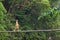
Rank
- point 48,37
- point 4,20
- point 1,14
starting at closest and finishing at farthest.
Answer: point 1,14 < point 4,20 < point 48,37

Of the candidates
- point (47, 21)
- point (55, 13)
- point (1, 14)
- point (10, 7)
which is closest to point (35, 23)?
point (47, 21)

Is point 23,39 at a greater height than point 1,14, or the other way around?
point 1,14

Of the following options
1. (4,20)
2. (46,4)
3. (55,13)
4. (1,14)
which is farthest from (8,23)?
(55,13)

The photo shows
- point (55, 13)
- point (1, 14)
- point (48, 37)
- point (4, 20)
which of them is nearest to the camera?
point (55, 13)

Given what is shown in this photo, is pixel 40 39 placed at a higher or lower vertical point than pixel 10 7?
lower

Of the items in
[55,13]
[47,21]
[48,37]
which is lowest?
[48,37]

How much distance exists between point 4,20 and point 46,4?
304 centimetres

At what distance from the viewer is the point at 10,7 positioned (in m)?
16.5

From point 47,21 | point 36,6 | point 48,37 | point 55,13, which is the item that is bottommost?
point 48,37

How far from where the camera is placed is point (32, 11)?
55.2ft

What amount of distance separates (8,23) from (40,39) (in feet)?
7.64

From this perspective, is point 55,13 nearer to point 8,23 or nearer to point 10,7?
point 8,23

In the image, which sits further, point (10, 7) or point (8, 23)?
point (10, 7)

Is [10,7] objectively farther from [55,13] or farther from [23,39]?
[55,13]
